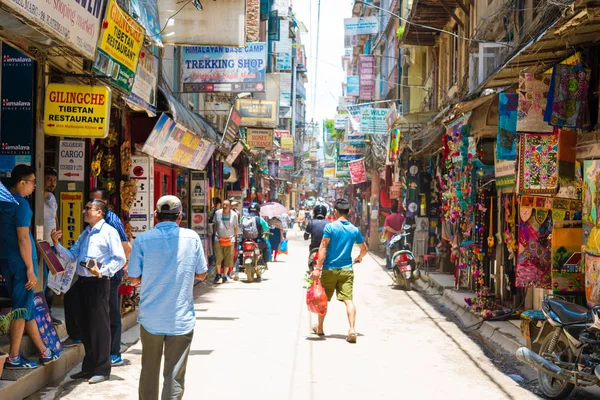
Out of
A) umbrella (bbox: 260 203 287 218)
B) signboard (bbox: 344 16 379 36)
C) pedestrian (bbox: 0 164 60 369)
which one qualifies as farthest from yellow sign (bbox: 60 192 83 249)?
signboard (bbox: 344 16 379 36)

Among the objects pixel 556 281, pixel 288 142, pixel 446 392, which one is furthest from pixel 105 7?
pixel 288 142

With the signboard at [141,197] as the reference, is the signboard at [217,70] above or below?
above

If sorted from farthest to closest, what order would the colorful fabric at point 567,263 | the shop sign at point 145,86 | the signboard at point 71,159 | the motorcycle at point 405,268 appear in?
the motorcycle at point 405,268 → the signboard at point 71,159 → the shop sign at point 145,86 → the colorful fabric at point 567,263

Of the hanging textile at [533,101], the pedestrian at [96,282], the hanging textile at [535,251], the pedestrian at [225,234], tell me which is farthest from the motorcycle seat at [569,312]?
the pedestrian at [225,234]

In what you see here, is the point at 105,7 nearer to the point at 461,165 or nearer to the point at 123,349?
the point at 123,349

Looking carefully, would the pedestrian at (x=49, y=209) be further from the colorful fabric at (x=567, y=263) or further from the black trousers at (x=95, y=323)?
the colorful fabric at (x=567, y=263)

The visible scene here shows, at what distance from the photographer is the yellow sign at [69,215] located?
10.4 m

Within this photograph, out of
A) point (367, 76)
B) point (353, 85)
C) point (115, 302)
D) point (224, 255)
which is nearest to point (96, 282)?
point (115, 302)

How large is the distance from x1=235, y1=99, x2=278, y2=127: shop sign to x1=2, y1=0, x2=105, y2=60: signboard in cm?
1831

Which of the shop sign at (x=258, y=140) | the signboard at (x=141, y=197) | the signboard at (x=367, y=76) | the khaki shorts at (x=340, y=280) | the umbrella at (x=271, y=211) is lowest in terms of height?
the khaki shorts at (x=340, y=280)

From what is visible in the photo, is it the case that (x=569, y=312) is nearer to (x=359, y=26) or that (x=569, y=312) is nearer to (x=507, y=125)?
(x=507, y=125)

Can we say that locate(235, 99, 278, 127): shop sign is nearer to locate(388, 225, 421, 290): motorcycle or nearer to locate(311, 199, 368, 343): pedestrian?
locate(388, 225, 421, 290): motorcycle

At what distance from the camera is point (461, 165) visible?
13422mm

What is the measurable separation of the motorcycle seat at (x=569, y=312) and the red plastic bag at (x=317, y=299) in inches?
132
